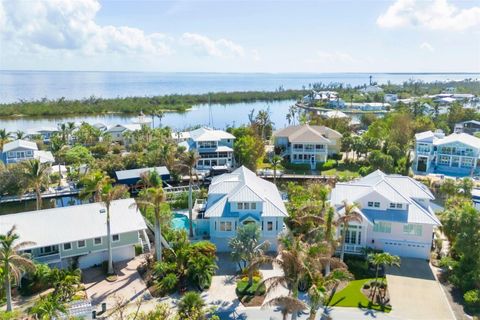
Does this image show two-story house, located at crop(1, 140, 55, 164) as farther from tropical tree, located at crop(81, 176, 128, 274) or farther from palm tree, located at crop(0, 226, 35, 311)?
palm tree, located at crop(0, 226, 35, 311)

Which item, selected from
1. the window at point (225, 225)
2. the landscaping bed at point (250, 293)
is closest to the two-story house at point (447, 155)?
the window at point (225, 225)

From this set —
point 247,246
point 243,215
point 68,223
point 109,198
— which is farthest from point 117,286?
point 243,215

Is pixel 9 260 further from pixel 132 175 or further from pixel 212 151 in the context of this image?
pixel 212 151

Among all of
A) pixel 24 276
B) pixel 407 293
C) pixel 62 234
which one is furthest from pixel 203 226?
pixel 407 293

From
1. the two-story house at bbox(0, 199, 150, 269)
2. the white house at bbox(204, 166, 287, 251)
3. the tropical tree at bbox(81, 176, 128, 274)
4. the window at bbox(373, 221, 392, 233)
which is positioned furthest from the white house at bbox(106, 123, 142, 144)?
the window at bbox(373, 221, 392, 233)

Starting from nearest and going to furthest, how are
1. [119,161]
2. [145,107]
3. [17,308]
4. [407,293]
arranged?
[17,308]
[407,293]
[119,161]
[145,107]

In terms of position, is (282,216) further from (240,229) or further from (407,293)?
(407,293)
